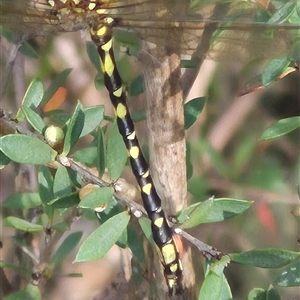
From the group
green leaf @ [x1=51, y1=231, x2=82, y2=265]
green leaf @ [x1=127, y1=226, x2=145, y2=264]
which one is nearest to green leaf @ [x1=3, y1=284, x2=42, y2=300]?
green leaf @ [x1=51, y1=231, x2=82, y2=265]

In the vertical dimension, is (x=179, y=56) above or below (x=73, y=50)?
above

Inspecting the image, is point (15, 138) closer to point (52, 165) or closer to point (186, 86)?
point (52, 165)

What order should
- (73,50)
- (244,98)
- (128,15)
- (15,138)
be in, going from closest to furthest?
(15,138) → (128,15) → (244,98) → (73,50)

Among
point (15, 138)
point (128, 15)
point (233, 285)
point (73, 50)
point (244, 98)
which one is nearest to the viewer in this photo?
point (15, 138)

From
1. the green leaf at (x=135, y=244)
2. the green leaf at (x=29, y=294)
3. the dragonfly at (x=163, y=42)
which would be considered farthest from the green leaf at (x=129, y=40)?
the green leaf at (x=29, y=294)

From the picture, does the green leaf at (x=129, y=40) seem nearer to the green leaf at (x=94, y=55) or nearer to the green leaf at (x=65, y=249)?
the green leaf at (x=94, y=55)

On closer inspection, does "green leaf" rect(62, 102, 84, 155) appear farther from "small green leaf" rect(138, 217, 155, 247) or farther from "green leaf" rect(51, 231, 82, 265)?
"green leaf" rect(51, 231, 82, 265)

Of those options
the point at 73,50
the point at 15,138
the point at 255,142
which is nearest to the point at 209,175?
the point at 255,142
